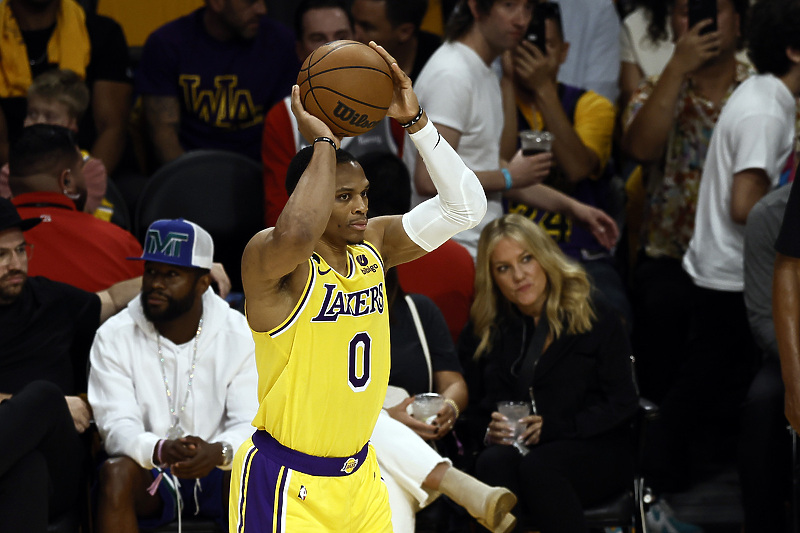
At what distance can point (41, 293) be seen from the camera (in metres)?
4.35

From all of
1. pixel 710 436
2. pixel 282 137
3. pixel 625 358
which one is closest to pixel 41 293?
pixel 282 137

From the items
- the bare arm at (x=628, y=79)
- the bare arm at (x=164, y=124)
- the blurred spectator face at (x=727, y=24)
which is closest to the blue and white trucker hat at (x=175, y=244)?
the bare arm at (x=164, y=124)

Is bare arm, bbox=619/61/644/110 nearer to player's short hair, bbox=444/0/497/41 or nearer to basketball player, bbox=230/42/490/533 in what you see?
player's short hair, bbox=444/0/497/41

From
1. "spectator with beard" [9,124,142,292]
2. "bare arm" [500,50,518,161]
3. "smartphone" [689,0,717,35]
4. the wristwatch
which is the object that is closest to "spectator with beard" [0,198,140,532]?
"spectator with beard" [9,124,142,292]

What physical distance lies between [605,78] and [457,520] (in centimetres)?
297

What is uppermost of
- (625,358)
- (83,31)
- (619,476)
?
(83,31)

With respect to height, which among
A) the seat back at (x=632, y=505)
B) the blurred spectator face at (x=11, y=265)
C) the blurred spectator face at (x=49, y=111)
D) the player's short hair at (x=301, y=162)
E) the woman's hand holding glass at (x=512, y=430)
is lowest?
the seat back at (x=632, y=505)

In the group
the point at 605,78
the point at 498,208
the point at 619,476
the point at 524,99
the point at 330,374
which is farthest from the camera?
the point at 605,78

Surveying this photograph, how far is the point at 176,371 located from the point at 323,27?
2307 mm

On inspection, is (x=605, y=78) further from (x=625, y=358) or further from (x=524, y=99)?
(x=625, y=358)

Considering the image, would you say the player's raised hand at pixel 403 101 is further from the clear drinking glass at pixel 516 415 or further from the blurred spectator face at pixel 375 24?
the blurred spectator face at pixel 375 24

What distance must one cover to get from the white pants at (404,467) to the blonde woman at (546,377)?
288mm

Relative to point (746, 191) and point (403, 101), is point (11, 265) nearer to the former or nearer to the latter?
point (403, 101)

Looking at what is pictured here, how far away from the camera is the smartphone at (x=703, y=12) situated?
5.43 meters
